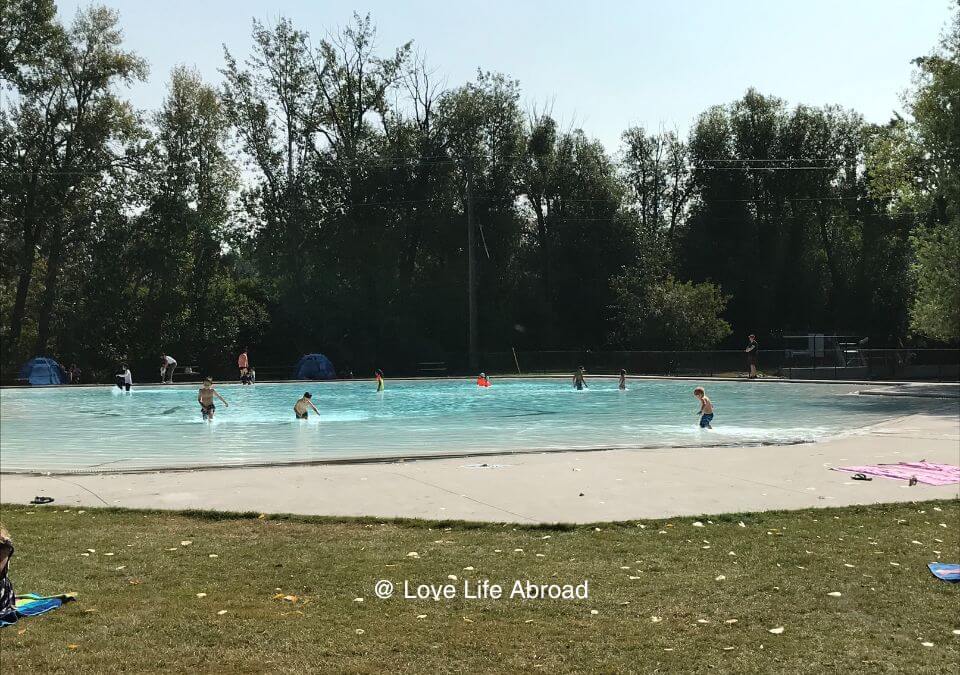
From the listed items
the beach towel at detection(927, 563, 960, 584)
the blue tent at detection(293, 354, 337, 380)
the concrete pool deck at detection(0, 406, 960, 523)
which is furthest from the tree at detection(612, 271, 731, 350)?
the beach towel at detection(927, 563, 960, 584)

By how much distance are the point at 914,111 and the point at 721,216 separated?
2463 centimetres

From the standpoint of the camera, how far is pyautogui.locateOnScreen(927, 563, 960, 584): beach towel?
6.86 metres

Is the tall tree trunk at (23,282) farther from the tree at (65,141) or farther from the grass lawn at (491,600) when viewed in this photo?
the grass lawn at (491,600)

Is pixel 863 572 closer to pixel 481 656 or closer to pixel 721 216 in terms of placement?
pixel 481 656

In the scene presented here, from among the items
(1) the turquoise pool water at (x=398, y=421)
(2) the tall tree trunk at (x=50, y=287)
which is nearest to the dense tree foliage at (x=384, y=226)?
(2) the tall tree trunk at (x=50, y=287)

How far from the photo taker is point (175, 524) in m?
9.35

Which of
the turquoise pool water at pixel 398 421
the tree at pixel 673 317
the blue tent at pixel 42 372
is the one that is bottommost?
the turquoise pool water at pixel 398 421

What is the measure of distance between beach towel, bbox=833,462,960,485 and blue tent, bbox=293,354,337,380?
39582mm

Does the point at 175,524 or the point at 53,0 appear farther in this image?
the point at 53,0

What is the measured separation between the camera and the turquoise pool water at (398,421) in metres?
17.7

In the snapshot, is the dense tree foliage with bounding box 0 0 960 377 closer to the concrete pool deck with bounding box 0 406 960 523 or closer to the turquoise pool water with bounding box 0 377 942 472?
the turquoise pool water with bounding box 0 377 942 472

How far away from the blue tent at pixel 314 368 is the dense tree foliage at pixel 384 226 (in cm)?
220

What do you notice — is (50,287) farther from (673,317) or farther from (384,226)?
(673,317)

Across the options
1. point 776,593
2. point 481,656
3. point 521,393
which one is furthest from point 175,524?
point 521,393
